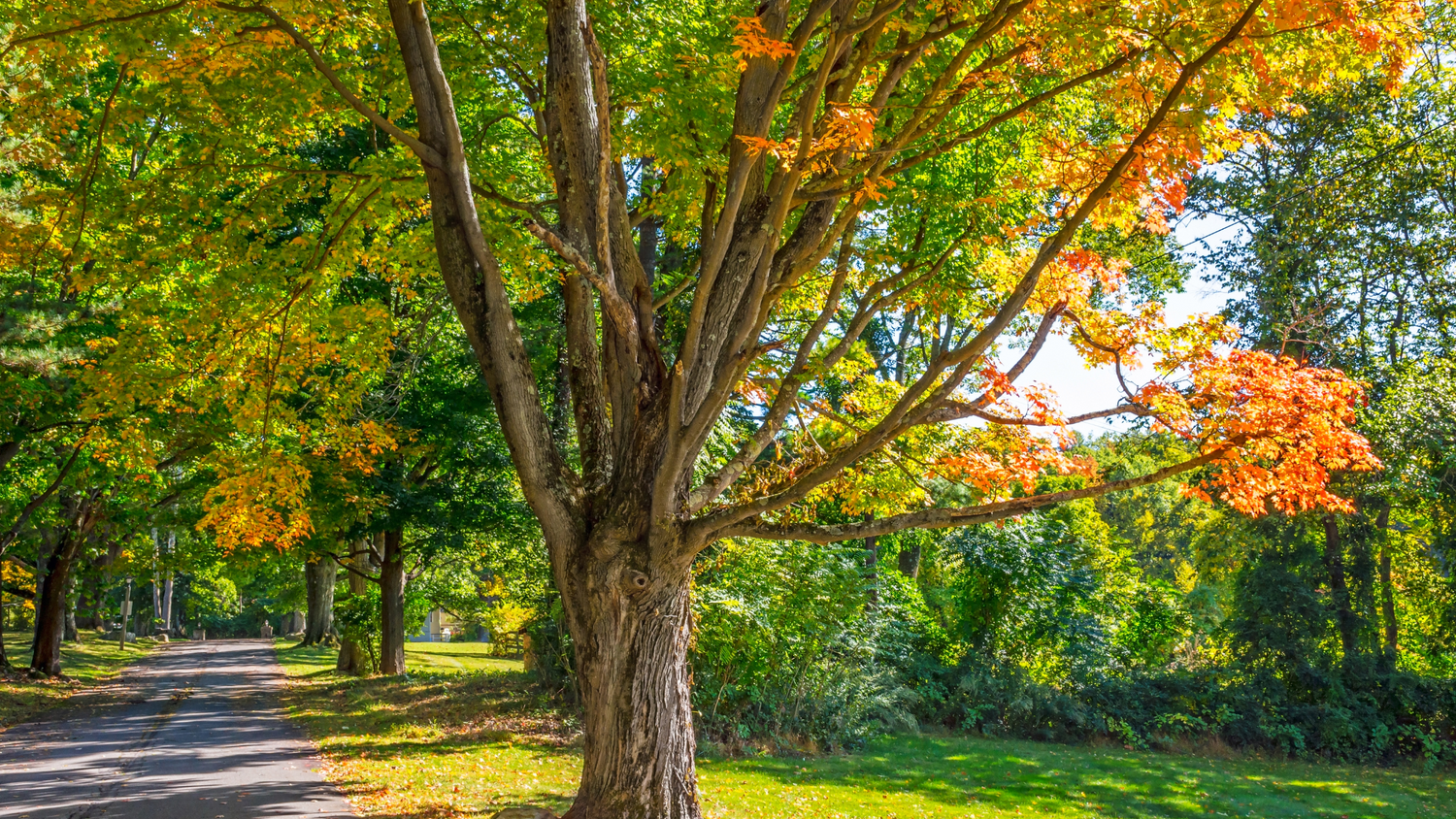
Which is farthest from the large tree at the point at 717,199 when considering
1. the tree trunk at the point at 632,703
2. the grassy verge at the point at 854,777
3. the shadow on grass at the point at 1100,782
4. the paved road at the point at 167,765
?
the shadow on grass at the point at 1100,782

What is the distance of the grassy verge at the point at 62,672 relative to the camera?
1691cm

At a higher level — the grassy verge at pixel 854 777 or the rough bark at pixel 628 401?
the rough bark at pixel 628 401

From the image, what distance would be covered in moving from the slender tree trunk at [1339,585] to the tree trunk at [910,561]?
1033cm

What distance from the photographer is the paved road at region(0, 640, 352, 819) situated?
862 cm

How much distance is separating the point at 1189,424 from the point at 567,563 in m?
4.74

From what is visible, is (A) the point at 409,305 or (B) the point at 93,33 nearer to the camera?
(B) the point at 93,33

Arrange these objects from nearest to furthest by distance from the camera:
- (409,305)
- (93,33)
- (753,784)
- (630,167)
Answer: (93,33)
(753,784)
(630,167)
(409,305)

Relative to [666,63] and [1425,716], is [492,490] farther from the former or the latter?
[1425,716]

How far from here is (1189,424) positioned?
6.80 metres

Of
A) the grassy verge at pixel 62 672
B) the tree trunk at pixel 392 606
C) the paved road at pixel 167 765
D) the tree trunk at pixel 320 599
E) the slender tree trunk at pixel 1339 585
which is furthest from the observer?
the tree trunk at pixel 320 599

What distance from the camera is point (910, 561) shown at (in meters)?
27.5

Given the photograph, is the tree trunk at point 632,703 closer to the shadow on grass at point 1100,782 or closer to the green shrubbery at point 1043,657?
the shadow on grass at point 1100,782

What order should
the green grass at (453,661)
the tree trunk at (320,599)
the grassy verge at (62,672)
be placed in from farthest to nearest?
the tree trunk at (320,599), the green grass at (453,661), the grassy verge at (62,672)

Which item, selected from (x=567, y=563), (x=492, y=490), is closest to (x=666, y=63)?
(x=567, y=563)
